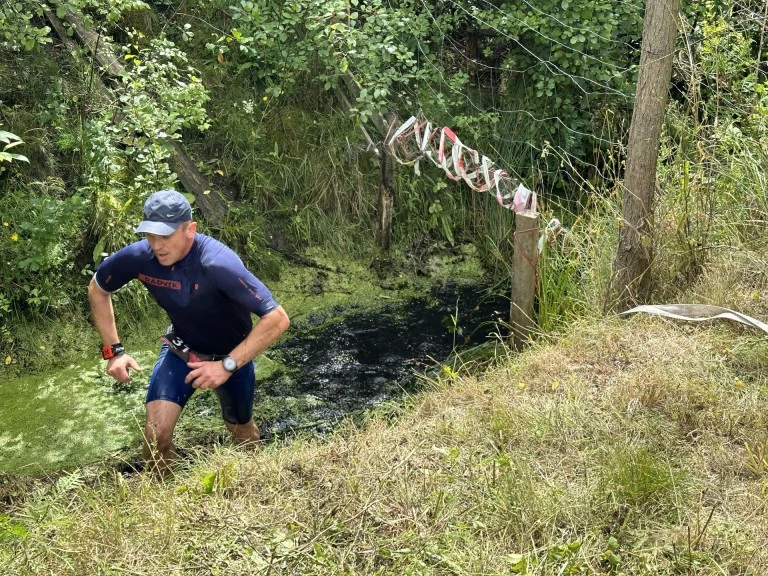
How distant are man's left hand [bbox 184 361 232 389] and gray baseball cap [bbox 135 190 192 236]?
0.73m

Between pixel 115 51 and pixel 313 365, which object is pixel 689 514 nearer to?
pixel 313 365

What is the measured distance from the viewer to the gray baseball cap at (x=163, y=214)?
3.99m

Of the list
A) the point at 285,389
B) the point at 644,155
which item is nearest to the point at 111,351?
the point at 285,389

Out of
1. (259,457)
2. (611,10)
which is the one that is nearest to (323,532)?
(259,457)

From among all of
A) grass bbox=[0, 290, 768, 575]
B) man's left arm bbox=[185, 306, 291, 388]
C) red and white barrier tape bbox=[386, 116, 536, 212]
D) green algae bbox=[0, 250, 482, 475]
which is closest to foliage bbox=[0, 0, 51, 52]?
green algae bbox=[0, 250, 482, 475]

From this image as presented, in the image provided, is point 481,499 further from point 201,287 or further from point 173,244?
point 173,244

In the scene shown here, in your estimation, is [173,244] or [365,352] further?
[365,352]

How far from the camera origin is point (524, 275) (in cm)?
604

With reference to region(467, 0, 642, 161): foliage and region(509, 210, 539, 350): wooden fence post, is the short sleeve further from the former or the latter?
region(467, 0, 642, 161): foliage

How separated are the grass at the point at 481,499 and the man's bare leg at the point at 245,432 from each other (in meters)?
0.65

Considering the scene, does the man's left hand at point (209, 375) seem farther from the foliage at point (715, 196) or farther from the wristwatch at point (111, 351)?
the foliage at point (715, 196)

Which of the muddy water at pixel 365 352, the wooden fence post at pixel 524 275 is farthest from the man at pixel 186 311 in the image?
the wooden fence post at pixel 524 275

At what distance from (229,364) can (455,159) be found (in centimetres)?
316

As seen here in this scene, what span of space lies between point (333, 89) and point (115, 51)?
2307mm
